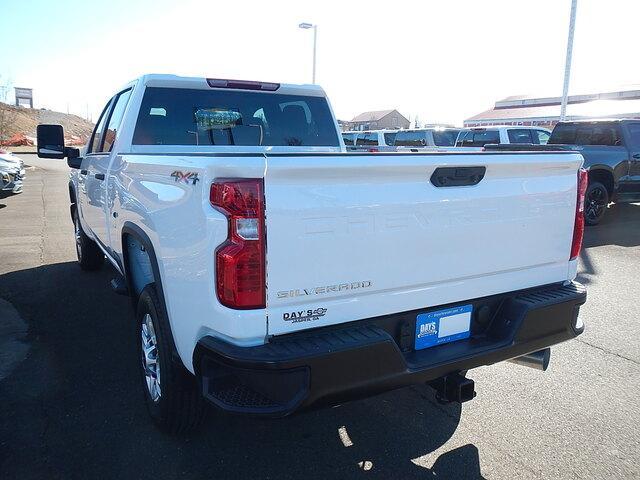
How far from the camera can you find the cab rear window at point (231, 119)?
405 cm

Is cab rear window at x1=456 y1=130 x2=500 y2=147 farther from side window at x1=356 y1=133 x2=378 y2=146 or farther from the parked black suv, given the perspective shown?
side window at x1=356 y1=133 x2=378 y2=146

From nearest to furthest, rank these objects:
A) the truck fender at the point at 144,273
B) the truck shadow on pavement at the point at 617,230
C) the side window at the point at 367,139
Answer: the truck fender at the point at 144,273 < the truck shadow on pavement at the point at 617,230 < the side window at the point at 367,139

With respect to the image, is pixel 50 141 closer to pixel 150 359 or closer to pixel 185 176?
pixel 150 359

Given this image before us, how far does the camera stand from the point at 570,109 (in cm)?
4228

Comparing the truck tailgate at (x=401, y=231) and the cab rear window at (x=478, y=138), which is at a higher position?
the cab rear window at (x=478, y=138)

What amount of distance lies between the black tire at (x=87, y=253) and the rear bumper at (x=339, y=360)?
14.8 feet

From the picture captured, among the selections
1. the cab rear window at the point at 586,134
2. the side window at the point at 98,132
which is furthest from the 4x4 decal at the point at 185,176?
Answer: the cab rear window at the point at 586,134

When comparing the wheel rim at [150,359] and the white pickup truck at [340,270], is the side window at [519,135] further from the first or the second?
the wheel rim at [150,359]

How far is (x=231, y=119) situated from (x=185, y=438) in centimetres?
258

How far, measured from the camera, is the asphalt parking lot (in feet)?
8.86

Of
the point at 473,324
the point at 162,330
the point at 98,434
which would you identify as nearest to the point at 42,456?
the point at 98,434

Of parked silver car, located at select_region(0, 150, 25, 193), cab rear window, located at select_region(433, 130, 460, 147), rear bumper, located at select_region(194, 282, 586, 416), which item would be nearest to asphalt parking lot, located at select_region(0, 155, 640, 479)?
rear bumper, located at select_region(194, 282, 586, 416)

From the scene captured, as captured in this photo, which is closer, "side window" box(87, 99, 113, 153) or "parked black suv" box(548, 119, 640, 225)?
"side window" box(87, 99, 113, 153)

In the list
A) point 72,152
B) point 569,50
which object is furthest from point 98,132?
point 569,50
